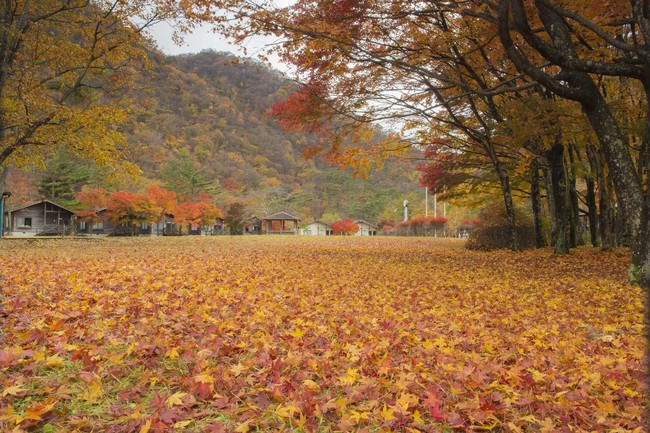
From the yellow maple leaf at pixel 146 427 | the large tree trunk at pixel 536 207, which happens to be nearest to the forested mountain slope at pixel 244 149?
the large tree trunk at pixel 536 207

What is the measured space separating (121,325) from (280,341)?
4.94ft

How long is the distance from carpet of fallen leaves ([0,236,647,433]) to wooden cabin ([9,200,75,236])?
37.4m

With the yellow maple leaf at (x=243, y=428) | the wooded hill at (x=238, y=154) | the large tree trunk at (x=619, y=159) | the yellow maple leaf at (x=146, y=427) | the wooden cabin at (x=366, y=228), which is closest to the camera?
the yellow maple leaf at (x=146, y=427)

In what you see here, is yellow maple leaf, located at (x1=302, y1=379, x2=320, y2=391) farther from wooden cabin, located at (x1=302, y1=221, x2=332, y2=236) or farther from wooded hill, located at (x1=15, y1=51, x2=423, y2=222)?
wooden cabin, located at (x1=302, y1=221, x2=332, y2=236)

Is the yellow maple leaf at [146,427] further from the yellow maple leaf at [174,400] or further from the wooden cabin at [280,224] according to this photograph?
the wooden cabin at [280,224]

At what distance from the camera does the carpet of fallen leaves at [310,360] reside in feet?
7.32

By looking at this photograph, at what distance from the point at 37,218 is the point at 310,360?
43847mm

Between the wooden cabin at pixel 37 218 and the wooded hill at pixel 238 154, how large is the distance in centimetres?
1107

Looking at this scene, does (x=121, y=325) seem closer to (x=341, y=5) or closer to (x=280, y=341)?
(x=280, y=341)

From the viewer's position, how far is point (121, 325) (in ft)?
12.5

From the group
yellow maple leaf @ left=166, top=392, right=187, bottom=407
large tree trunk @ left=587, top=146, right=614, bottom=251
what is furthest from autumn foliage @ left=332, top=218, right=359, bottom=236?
yellow maple leaf @ left=166, top=392, right=187, bottom=407

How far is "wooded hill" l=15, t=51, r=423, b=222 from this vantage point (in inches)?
2014

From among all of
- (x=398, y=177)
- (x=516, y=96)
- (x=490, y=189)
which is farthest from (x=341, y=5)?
(x=398, y=177)

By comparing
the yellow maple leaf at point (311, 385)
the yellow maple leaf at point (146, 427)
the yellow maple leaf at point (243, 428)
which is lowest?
the yellow maple leaf at point (243, 428)
